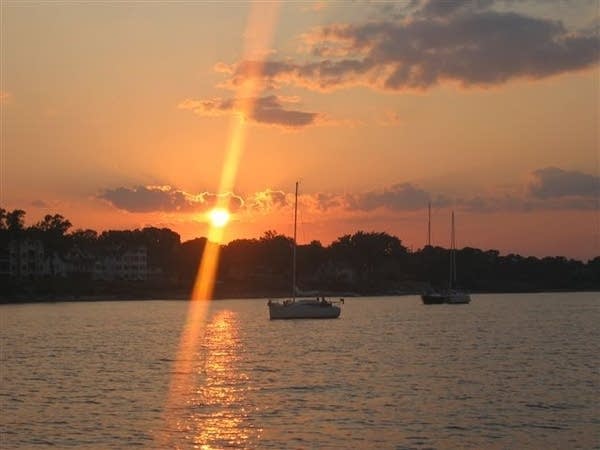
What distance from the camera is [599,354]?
68.5 metres

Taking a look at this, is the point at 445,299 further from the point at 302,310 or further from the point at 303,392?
the point at 303,392

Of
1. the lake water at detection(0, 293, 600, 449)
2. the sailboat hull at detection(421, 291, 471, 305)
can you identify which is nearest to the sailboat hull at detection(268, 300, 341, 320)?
the lake water at detection(0, 293, 600, 449)

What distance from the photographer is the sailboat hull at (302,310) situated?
119 metres

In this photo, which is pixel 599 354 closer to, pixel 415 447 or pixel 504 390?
pixel 504 390

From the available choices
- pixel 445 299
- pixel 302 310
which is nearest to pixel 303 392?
pixel 302 310

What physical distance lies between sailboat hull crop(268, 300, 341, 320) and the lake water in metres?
30.1

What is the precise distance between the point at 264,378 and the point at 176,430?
1765 centimetres

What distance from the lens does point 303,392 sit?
4669cm

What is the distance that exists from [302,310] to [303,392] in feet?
238

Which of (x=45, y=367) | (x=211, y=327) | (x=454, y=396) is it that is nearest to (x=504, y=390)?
(x=454, y=396)

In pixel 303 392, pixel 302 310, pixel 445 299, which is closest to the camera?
pixel 303 392

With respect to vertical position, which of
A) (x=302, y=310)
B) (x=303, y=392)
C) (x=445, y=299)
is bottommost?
(x=303, y=392)

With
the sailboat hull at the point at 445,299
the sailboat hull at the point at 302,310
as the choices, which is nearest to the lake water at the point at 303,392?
the sailboat hull at the point at 302,310

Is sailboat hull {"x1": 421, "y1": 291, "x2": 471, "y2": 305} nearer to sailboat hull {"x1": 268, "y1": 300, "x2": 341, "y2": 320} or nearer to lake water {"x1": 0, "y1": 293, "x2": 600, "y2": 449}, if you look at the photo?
sailboat hull {"x1": 268, "y1": 300, "x2": 341, "y2": 320}
